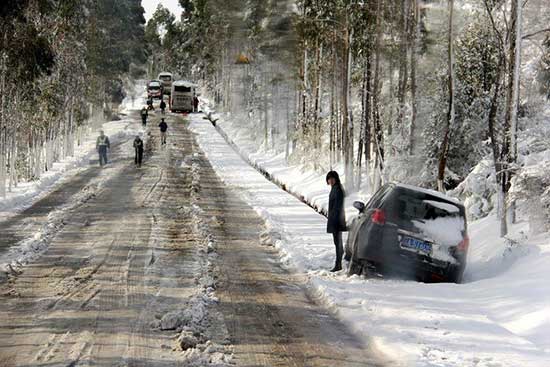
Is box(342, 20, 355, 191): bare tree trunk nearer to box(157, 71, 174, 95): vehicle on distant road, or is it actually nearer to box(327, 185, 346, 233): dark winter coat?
box(327, 185, 346, 233): dark winter coat

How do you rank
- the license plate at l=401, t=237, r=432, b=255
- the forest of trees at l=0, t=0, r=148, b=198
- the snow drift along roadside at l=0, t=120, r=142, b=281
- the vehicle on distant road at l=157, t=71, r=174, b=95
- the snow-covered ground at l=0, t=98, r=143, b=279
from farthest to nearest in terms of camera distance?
the vehicle on distant road at l=157, t=71, r=174, b=95
the forest of trees at l=0, t=0, r=148, b=198
the snow-covered ground at l=0, t=98, r=143, b=279
the snow drift along roadside at l=0, t=120, r=142, b=281
the license plate at l=401, t=237, r=432, b=255

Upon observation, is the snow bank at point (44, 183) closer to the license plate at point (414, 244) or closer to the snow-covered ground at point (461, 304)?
the snow-covered ground at point (461, 304)

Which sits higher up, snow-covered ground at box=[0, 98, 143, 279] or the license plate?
the license plate

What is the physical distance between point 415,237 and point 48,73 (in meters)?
15.1

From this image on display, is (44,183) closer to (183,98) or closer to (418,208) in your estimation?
(418,208)

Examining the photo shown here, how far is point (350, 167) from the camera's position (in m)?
26.9

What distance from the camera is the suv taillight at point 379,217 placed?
10.3 metres

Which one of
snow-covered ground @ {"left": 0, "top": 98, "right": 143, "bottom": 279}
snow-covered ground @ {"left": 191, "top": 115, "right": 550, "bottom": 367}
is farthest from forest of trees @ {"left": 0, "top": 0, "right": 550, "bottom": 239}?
→ snow-covered ground @ {"left": 191, "top": 115, "right": 550, "bottom": 367}

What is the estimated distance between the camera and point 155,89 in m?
88.8

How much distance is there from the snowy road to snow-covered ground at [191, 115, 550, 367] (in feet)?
1.36

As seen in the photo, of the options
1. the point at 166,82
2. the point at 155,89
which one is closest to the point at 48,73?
the point at 166,82

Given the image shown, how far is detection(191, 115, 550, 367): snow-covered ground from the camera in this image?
7.39 meters

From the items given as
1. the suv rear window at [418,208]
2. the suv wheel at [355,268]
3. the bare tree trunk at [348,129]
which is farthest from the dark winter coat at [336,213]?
the bare tree trunk at [348,129]

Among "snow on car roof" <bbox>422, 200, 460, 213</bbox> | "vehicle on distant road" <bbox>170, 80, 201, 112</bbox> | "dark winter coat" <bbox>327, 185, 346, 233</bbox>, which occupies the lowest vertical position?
"dark winter coat" <bbox>327, 185, 346, 233</bbox>
